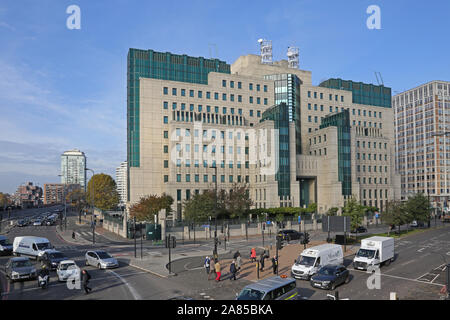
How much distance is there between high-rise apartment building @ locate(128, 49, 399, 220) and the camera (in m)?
75.6

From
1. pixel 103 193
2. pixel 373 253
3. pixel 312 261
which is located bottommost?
pixel 373 253

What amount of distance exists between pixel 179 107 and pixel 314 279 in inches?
2542

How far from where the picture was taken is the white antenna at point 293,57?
10281 cm

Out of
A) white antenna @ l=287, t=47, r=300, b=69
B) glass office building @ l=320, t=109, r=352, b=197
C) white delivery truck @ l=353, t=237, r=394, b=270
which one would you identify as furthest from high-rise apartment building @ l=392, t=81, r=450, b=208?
white delivery truck @ l=353, t=237, r=394, b=270

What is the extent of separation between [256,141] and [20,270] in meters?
61.5

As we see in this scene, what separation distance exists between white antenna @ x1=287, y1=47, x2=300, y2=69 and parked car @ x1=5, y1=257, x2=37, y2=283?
92.5 m

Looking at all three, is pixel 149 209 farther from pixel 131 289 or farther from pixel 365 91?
pixel 365 91

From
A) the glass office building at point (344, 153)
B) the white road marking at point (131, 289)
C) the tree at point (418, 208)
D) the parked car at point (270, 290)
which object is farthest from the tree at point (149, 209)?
the glass office building at point (344, 153)

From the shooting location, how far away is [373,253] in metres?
27.7

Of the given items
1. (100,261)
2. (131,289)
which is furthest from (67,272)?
(131,289)

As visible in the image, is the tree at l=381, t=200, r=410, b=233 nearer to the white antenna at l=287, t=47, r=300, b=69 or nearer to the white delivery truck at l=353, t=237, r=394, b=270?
the white delivery truck at l=353, t=237, r=394, b=270

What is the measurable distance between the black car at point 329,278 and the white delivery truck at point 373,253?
4531 mm

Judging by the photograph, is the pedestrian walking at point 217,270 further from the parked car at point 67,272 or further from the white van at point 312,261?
the parked car at point 67,272
